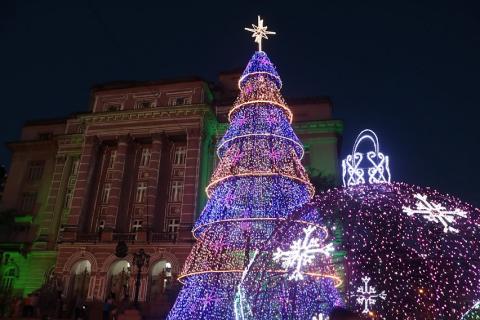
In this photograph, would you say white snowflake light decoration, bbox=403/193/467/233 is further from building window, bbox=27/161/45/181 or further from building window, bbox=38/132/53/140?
building window, bbox=38/132/53/140

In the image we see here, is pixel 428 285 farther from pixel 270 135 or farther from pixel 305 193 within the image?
pixel 270 135

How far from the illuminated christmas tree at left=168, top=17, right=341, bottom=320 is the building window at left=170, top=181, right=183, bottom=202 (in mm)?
15748

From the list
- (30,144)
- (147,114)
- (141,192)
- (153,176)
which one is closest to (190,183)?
(153,176)

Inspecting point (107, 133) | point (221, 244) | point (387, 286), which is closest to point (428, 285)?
point (387, 286)

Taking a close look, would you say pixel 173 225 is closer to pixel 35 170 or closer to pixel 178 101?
pixel 178 101

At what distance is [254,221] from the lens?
54.0 feet

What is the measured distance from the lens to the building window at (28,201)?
4022 cm

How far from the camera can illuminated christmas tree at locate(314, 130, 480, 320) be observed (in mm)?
11141

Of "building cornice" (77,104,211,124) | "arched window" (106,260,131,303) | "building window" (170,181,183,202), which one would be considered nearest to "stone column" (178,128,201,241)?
"building window" (170,181,183,202)

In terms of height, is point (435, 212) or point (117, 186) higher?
point (117, 186)

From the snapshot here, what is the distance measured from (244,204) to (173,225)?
58.3ft

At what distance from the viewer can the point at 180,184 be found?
3500cm

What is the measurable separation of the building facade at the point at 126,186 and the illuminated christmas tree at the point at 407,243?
13856 mm

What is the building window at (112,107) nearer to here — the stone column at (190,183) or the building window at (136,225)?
the stone column at (190,183)
